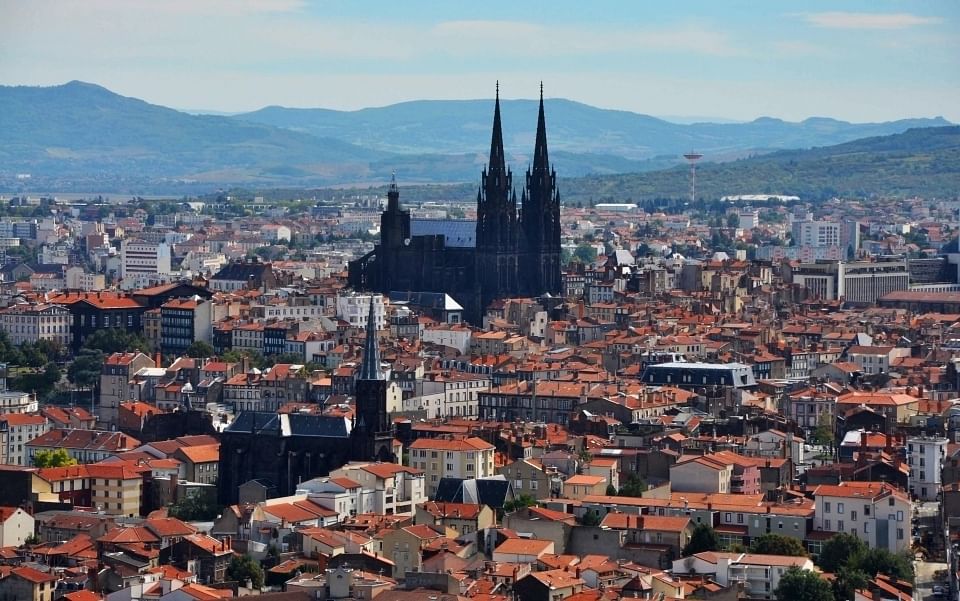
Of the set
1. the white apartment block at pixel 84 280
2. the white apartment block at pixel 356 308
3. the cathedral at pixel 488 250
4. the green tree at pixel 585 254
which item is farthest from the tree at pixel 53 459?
the green tree at pixel 585 254

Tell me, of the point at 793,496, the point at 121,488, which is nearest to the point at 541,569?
the point at 793,496

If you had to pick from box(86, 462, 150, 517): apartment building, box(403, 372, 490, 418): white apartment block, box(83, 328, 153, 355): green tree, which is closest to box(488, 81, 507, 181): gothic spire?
box(83, 328, 153, 355): green tree

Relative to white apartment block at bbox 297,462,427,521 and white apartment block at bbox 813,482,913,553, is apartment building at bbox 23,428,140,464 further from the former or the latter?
white apartment block at bbox 813,482,913,553

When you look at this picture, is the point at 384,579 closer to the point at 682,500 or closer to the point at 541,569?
the point at 541,569

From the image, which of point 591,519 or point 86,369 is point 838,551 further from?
point 86,369

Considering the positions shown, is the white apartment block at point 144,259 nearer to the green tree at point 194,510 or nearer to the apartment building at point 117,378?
the apartment building at point 117,378
